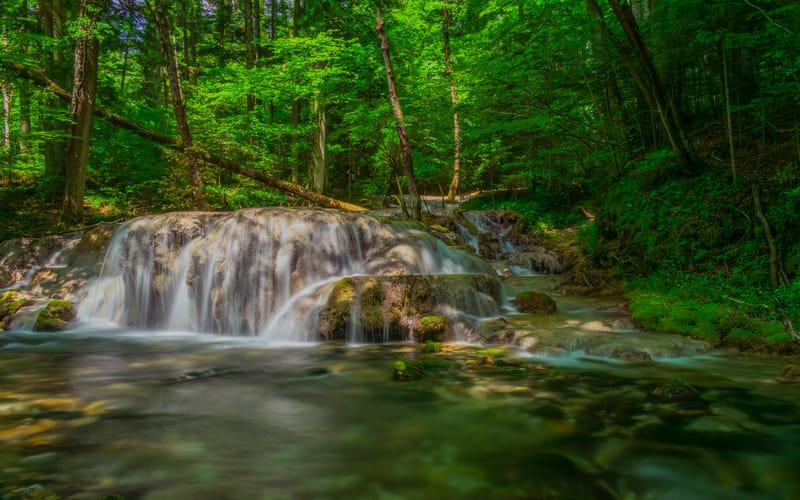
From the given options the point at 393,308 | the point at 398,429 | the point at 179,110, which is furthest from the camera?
the point at 179,110

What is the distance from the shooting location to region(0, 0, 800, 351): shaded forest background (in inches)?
247

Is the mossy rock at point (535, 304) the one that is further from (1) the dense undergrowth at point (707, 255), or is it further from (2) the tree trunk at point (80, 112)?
(2) the tree trunk at point (80, 112)

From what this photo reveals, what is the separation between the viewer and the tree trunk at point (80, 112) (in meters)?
9.86

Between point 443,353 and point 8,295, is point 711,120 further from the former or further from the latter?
point 8,295

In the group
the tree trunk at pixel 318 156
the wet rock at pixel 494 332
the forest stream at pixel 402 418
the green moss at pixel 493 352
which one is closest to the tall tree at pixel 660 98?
the forest stream at pixel 402 418

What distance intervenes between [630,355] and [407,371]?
2.58 m

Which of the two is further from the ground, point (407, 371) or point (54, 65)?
point (54, 65)

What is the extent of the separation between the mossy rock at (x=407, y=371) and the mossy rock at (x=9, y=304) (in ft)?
23.4

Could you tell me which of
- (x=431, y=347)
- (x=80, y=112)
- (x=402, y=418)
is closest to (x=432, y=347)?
(x=431, y=347)

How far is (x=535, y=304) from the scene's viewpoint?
7.30 meters

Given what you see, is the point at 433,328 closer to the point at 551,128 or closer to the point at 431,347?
the point at 431,347

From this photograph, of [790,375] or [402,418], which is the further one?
[790,375]

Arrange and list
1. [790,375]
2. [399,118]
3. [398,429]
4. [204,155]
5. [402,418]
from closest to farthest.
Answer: [398,429], [402,418], [790,375], [399,118], [204,155]

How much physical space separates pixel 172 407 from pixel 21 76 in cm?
992
